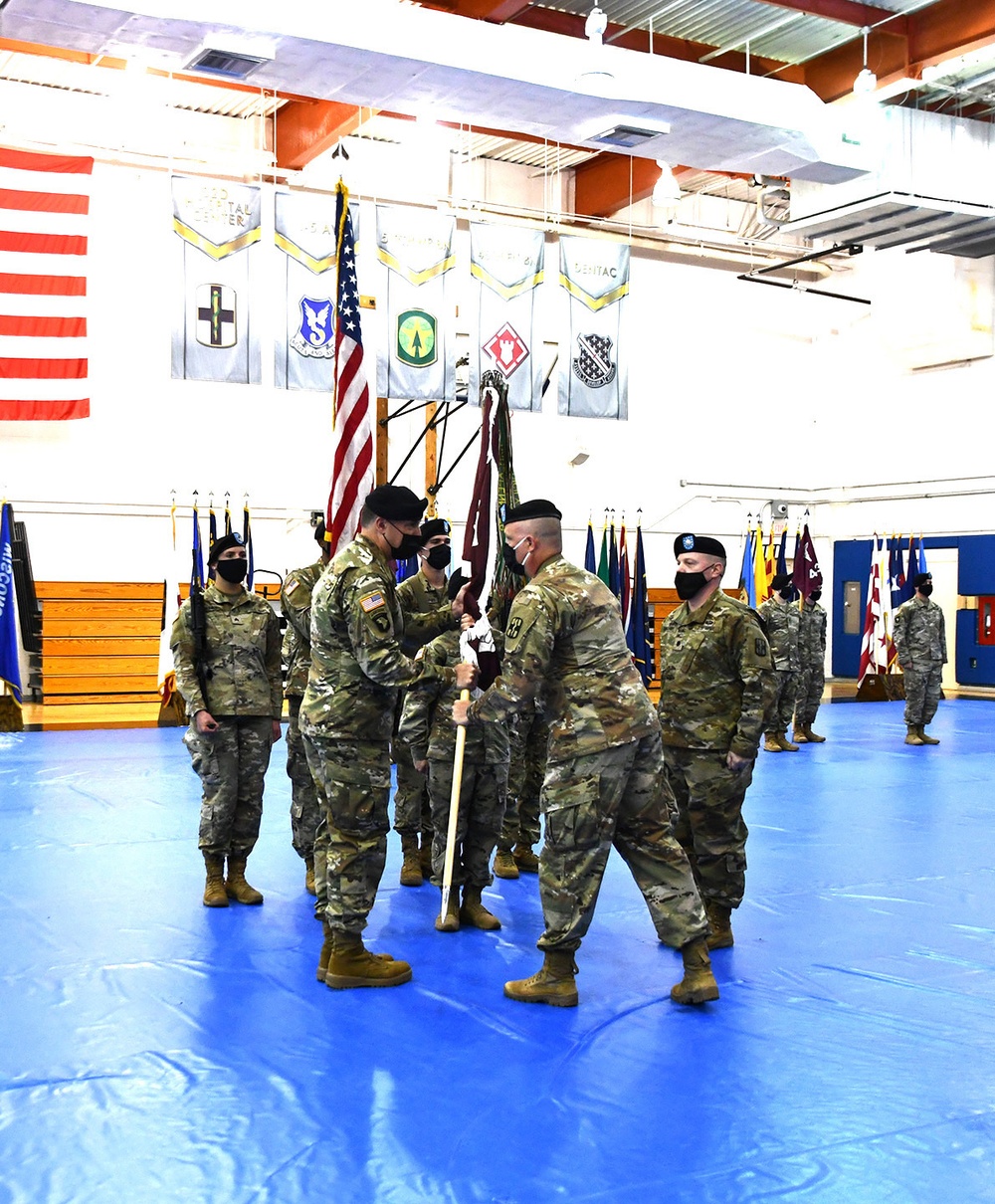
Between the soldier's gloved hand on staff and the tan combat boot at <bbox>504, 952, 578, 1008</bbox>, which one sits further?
the soldier's gloved hand on staff

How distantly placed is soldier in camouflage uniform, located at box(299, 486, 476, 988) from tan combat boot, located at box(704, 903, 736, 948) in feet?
4.47

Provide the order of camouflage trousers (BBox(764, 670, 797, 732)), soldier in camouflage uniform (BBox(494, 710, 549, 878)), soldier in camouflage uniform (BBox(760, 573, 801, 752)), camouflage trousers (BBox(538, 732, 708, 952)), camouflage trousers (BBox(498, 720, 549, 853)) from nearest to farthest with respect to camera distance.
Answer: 1. camouflage trousers (BBox(538, 732, 708, 952))
2. soldier in camouflage uniform (BBox(494, 710, 549, 878))
3. camouflage trousers (BBox(498, 720, 549, 853))
4. camouflage trousers (BBox(764, 670, 797, 732))
5. soldier in camouflage uniform (BBox(760, 573, 801, 752))

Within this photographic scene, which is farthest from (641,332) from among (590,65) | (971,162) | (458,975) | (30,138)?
(458,975)

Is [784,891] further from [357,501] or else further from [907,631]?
[907,631]

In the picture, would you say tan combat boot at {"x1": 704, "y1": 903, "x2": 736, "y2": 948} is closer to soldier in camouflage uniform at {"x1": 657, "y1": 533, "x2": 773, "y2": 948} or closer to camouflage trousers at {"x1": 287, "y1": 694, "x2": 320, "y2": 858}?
soldier in camouflage uniform at {"x1": 657, "y1": 533, "x2": 773, "y2": 948}

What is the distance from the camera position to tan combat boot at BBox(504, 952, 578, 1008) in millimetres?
4309

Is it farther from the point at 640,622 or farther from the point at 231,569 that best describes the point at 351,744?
→ the point at 640,622

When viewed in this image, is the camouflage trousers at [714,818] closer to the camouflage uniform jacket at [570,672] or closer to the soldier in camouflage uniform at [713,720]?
the soldier in camouflage uniform at [713,720]

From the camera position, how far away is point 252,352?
43.9 ft

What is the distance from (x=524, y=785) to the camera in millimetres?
6816

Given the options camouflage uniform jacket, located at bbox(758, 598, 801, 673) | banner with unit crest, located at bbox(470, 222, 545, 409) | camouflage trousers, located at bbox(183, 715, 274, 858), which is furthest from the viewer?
banner with unit crest, located at bbox(470, 222, 545, 409)

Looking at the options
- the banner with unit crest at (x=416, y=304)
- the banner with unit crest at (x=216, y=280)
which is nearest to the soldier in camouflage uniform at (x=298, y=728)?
the banner with unit crest at (x=216, y=280)


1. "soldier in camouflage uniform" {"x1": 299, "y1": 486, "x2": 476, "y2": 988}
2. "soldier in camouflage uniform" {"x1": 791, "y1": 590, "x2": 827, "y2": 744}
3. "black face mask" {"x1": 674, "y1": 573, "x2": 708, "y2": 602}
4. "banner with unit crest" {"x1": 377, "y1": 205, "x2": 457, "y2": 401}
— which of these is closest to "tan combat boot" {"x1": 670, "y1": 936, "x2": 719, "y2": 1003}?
"soldier in camouflage uniform" {"x1": 299, "y1": 486, "x2": 476, "y2": 988}

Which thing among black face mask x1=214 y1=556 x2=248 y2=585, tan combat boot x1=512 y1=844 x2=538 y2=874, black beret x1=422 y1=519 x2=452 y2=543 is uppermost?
black beret x1=422 y1=519 x2=452 y2=543
